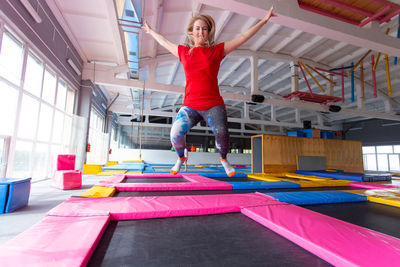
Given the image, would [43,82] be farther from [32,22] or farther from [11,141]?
[11,141]

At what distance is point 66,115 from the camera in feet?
17.6

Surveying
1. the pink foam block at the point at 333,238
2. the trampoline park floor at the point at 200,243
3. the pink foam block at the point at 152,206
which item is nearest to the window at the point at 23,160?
the pink foam block at the point at 152,206

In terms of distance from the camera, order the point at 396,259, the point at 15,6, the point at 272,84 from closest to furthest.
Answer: the point at 396,259 → the point at 15,6 → the point at 272,84

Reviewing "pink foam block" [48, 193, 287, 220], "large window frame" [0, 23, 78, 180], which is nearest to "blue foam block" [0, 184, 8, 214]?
"pink foam block" [48, 193, 287, 220]

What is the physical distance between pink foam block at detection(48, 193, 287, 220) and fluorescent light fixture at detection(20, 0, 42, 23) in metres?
3.33

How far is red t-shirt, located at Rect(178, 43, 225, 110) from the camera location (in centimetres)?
125

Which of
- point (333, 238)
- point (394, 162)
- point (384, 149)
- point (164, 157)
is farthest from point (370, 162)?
point (333, 238)

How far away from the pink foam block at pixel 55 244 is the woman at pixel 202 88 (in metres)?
0.60

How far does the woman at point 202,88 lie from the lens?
1240 millimetres

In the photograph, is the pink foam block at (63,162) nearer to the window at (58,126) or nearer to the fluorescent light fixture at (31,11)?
the window at (58,126)

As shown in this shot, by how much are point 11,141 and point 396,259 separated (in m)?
4.73

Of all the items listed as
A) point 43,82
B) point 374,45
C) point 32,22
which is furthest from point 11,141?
point 374,45

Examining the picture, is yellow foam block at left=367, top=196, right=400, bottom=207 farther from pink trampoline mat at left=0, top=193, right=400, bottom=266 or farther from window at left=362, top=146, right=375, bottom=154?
window at left=362, top=146, right=375, bottom=154

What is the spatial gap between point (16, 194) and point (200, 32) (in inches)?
A: 99.6
